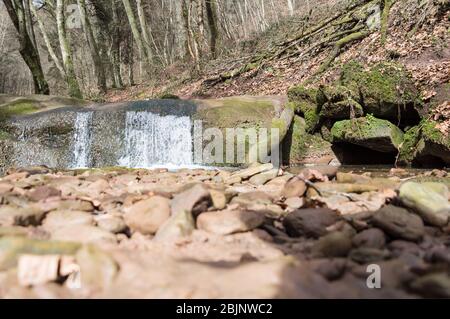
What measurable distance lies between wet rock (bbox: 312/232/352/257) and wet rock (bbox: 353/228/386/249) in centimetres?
8

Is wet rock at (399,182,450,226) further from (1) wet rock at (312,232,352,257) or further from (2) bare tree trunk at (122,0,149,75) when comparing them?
(2) bare tree trunk at (122,0,149,75)

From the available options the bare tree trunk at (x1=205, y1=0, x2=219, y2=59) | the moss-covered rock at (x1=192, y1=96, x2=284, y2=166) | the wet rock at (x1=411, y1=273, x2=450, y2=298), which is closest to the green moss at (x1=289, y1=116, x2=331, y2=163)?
the moss-covered rock at (x1=192, y1=96, x2=284, y2=166)

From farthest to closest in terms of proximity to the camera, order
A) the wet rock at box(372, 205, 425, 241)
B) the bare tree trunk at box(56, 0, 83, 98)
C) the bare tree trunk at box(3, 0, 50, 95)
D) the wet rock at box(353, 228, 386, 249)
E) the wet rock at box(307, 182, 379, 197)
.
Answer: the bare tree trunk at box(56, 0, 83, 98) < the bare tree trunk at box(3, 0, 50, 95) < the wet rock at box(307, 182, 379, 197) < the wet rock at box(372, 205, 425, 241) < the wet rock at box(353, 228, 386, 249)

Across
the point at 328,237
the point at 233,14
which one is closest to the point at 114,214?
the point at 328,237

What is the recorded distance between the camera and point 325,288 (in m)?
1.87

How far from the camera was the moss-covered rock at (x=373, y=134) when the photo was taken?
24.7 feet

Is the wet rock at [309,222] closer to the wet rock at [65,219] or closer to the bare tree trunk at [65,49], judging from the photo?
the wet rock at [65,219]

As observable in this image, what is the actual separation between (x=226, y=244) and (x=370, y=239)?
2.88 feet

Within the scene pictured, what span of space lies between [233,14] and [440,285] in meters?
30.0

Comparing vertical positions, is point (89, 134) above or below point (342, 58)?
below

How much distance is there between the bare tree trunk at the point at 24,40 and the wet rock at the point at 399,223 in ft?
41.6

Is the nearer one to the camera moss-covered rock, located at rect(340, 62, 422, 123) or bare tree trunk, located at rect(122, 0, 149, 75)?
moss-covered rock, located at rect(340, 62, 422, 123)

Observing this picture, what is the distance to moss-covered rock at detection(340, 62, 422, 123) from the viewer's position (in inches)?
287
